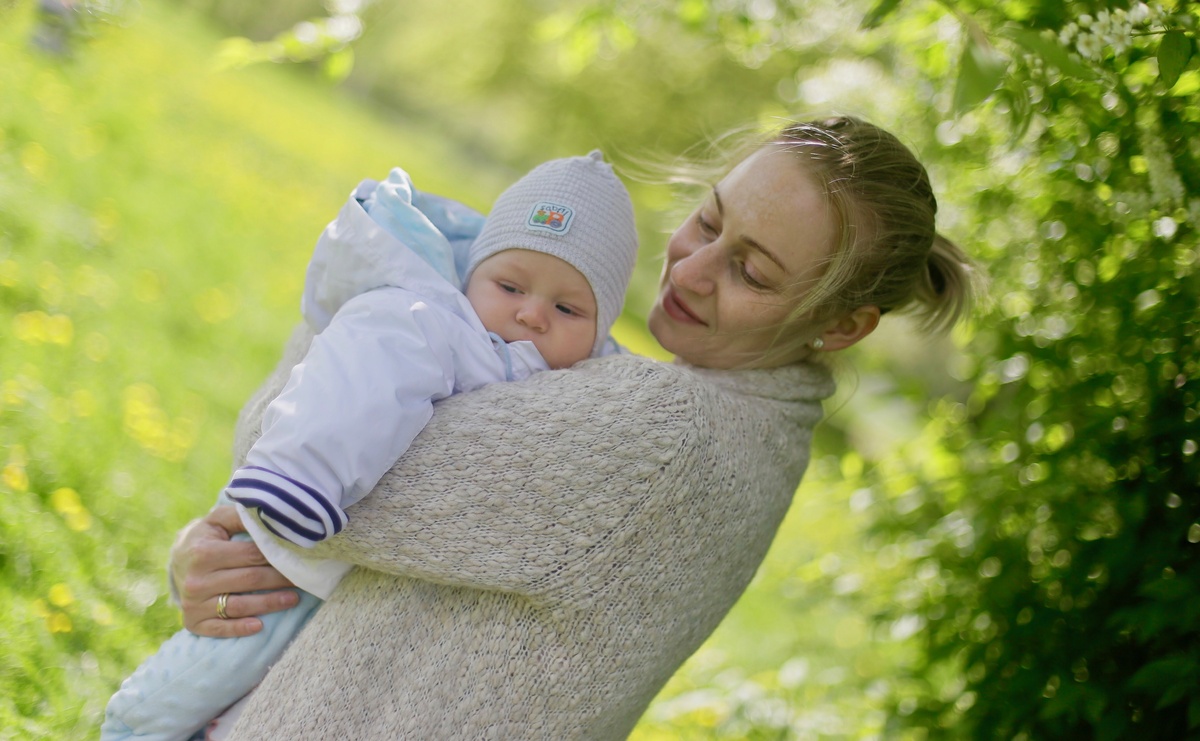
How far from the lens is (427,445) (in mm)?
1628

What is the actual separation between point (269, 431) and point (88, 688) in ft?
4.62

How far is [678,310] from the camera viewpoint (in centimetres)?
213

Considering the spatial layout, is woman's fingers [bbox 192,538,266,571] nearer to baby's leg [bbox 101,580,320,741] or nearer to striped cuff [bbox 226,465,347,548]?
baby's leg [bbox 101,580,320,741]

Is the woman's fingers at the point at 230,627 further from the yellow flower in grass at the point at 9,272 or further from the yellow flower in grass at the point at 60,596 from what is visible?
the yellow flower in grass at the point at 9,272

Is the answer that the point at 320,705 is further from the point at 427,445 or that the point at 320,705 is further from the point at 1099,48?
the point at 1099,48

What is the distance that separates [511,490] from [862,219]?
3.09ft

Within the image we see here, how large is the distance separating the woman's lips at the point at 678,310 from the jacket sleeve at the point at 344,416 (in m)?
0.64

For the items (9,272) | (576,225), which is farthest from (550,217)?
(9,272)

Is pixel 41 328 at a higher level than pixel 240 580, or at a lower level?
lower

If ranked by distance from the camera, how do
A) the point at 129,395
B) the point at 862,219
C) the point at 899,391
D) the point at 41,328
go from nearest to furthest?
the point at 862,219 → the point at 899,391 → the point at 41,328 → the point at 129,395

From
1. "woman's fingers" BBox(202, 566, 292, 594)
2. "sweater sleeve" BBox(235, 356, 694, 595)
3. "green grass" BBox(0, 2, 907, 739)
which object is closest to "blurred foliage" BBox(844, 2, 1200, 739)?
"green grass" BBox(0, 2, 907, 739)

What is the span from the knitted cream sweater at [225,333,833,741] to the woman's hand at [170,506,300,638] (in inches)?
5.9

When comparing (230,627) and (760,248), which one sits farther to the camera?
(760,248)

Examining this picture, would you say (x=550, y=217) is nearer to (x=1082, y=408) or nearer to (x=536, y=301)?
(x=536, y=301)
